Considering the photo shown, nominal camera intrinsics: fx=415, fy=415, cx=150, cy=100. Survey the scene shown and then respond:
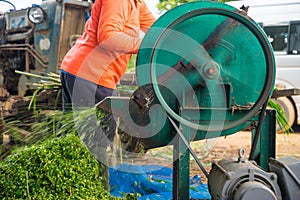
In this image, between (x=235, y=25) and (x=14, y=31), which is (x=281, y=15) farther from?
(x=235, y=25)

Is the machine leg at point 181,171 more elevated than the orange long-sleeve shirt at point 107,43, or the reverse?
the orange long-sleeve shirt at point 107,43

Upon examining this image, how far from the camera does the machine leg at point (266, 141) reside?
101 inches

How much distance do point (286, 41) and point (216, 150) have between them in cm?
366

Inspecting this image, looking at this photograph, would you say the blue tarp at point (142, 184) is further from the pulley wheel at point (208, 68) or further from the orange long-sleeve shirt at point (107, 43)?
the pulley wheel at point (208, 68)

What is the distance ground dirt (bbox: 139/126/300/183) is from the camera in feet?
15.9

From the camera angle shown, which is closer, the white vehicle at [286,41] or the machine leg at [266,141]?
the machine leg at [266,141]

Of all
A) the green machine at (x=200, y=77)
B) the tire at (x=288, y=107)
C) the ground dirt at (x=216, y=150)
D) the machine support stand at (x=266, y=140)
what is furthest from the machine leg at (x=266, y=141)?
the tire at (x=288, y=107)

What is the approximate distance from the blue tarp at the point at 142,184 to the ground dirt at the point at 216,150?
0.44 m

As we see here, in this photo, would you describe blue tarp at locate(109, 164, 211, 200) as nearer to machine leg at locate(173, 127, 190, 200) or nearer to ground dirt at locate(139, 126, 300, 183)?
ground dirt at locate(139, 126, 300, 183)

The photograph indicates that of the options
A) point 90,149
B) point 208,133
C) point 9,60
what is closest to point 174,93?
point 208,133

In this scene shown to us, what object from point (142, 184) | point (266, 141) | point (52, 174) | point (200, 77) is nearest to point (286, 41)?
point (142, 184)

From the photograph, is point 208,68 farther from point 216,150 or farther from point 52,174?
point 216,150

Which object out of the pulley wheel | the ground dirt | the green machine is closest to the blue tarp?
the ground dirt

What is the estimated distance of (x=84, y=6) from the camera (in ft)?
20.6
